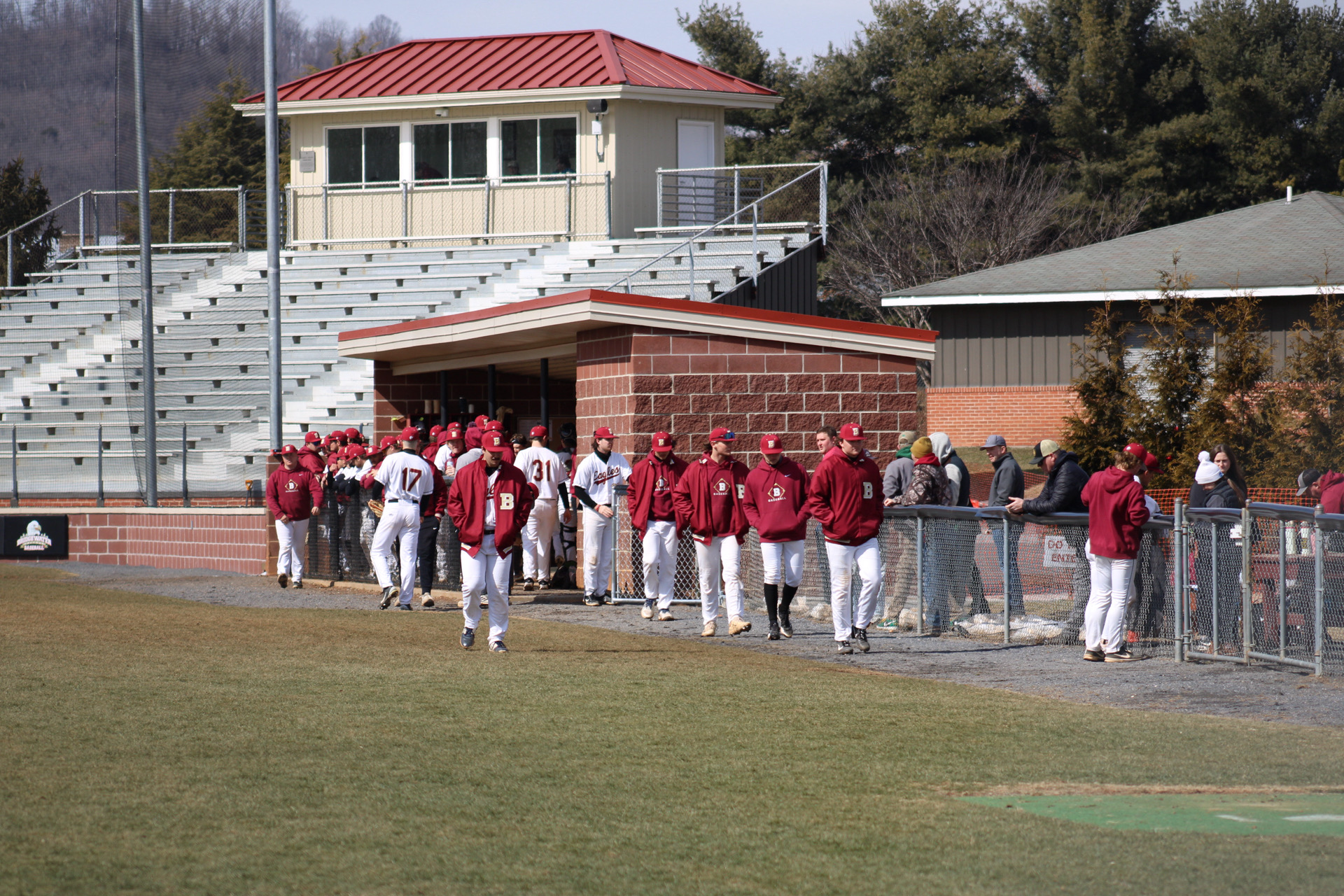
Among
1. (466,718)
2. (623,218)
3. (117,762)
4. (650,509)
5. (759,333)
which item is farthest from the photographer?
(623,218)

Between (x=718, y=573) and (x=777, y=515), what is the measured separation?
103 cm

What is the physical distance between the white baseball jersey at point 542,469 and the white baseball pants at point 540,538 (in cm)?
10

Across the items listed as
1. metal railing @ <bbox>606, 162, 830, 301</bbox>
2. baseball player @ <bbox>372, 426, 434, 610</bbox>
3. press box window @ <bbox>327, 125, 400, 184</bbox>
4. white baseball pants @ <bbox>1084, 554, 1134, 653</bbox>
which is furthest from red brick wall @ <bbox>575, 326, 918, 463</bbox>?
press box window @ <bbox>327, 125, 400, 184</bbox>

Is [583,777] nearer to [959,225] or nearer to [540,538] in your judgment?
[540,538]

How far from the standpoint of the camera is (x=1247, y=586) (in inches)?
428

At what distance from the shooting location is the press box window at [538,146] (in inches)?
1281

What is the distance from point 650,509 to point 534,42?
2279cm

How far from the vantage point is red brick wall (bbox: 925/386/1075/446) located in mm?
33094

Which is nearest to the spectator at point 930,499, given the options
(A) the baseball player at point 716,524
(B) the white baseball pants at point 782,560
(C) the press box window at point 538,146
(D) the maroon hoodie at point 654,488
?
(B) the white baseball pants at point 782,560

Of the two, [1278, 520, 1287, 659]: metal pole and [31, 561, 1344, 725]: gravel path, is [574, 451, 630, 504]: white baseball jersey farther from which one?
[1278, 520, 1287, 659]: metal pole

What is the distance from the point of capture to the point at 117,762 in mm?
7254

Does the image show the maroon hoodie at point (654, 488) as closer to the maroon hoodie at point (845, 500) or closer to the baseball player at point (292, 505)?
the maroon hoodie at point (845, 500)

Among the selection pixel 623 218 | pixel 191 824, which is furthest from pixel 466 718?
pixel 623 218

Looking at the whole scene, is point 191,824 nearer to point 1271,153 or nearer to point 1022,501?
point 1022,501
